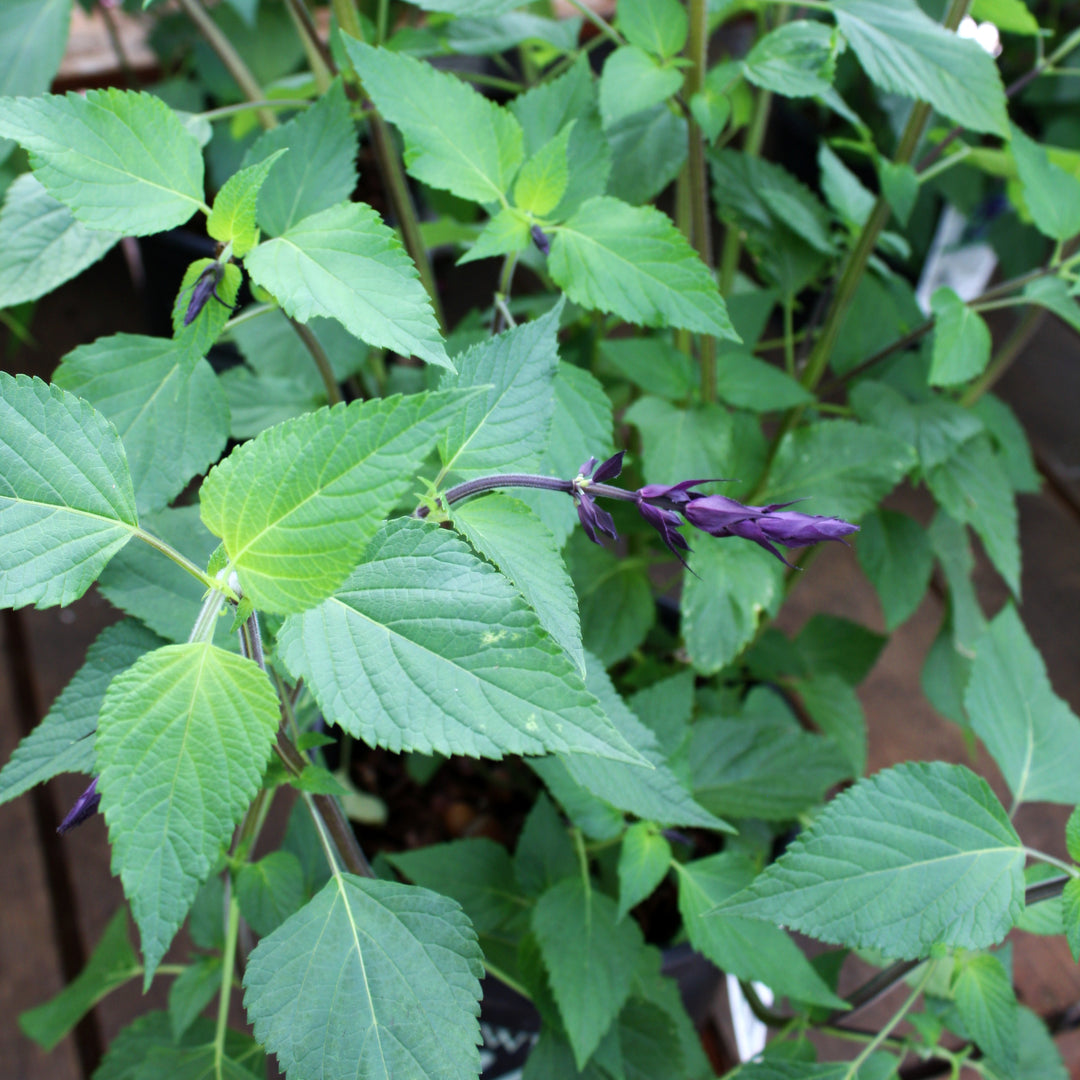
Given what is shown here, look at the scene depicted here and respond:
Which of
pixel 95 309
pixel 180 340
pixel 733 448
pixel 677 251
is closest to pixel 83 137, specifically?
pixel 180 340

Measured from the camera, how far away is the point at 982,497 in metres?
0.45

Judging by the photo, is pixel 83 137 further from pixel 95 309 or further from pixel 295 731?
pixel 95 309

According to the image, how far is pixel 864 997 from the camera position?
0.37m

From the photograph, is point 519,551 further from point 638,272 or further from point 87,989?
point 87,989

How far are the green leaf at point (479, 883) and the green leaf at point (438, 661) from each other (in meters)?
0.21

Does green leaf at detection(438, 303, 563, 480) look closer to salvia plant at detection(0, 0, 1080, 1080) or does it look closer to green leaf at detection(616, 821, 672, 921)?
salvia plant at detection(0, 0, 1080, 1080)

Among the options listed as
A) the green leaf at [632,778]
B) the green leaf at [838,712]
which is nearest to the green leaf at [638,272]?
the green leaf at [632,778]

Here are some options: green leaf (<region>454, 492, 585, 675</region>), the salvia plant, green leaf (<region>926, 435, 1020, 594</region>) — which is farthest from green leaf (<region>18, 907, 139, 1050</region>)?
green leaf (<region>926, 435, 1020, 594</region>)

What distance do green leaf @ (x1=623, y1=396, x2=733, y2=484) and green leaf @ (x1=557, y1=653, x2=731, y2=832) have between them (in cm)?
12

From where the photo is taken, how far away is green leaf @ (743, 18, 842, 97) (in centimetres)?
33

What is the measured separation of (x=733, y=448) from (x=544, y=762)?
0.18 meters

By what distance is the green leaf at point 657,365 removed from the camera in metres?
0.40

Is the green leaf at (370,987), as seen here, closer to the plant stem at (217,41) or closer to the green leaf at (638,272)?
the green leaf at (638,272)

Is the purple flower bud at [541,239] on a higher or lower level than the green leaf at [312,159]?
lower
